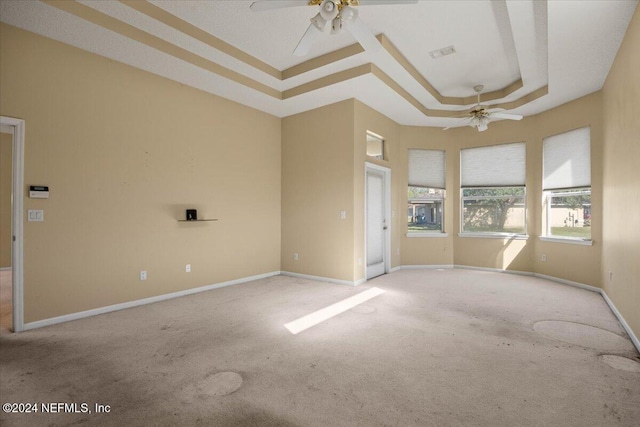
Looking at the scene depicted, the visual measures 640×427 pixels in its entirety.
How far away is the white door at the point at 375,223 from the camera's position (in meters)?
5.55

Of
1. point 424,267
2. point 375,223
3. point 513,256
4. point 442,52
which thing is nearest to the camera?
point 442,52

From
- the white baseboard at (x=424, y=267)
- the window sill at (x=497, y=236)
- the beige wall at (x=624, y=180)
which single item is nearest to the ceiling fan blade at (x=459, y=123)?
the beige wall at (x=624, y=180)

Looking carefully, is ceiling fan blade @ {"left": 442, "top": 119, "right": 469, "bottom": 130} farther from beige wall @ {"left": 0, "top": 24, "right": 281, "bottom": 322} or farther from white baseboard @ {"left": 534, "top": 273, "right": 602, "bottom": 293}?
beige wall @ {"left": 0, "top": 24, "right": 281, "bottom": 322}

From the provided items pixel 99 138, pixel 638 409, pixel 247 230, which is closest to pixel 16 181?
pixel 99 138

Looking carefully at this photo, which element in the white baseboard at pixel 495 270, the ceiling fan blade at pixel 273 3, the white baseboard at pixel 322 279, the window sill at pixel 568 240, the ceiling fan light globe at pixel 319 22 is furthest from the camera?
the white baseboard at pixel 495 270

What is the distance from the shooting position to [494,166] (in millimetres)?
6160

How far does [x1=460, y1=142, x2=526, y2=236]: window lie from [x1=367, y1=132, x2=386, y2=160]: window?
188 centimetres

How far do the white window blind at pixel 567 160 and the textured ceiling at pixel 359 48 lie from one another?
641 millimetres

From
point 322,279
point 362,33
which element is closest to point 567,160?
point 362,33

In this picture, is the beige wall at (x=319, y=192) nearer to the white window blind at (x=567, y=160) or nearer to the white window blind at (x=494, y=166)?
the white window blind at (x=494, y=166)

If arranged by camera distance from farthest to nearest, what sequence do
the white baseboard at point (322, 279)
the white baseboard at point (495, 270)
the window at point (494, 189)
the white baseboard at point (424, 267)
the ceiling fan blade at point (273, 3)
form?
the white baseboard at point (424, 267)
the window at point (494, 189)
the white baseboard at point (495, 270)
the white baseboard at point (322, 279)
the ceiling fan blade at point (273, 3)

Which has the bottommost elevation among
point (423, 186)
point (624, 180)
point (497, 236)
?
point (497, 236)

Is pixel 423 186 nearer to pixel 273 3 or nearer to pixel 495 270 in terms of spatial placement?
pixel 495 270

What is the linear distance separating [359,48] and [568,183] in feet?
14.0
